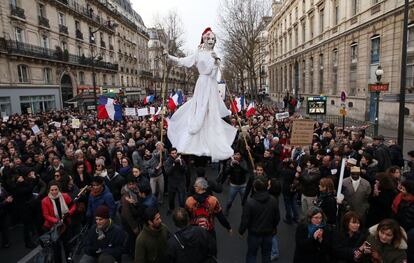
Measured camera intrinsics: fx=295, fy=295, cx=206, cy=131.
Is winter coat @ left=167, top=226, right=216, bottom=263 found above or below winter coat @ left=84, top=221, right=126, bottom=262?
above

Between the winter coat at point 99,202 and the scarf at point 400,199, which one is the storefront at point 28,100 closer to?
the winter coat at point 99,202

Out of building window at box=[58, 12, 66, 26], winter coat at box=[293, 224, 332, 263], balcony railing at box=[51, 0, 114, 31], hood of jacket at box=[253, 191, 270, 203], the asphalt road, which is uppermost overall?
balcony railing at box=[51, 0, 114, 31]

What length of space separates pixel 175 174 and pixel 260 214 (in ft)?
9.37

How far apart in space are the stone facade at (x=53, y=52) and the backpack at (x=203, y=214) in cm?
1948

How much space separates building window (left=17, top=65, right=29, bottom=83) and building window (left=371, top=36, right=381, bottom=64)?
2845cm

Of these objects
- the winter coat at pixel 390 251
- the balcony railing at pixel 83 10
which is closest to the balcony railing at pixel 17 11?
the balcony railing at pixel 83 10

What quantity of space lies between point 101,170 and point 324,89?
26726mm

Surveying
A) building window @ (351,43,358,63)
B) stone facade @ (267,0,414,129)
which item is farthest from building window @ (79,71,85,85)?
building window @ (351,43,358,63)

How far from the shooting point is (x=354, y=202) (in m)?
5.09

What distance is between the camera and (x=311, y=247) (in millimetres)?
3635

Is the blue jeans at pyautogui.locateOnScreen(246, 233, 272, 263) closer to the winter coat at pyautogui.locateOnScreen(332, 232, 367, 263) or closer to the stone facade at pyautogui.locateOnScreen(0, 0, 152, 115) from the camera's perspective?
the winter coat at pyautogui.locateOnScreen(332, 232, 367, 263)

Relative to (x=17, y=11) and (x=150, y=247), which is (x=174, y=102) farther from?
(x=17, y=11)

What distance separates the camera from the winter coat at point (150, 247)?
3.30m

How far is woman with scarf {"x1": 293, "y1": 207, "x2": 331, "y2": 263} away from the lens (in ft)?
11.8
